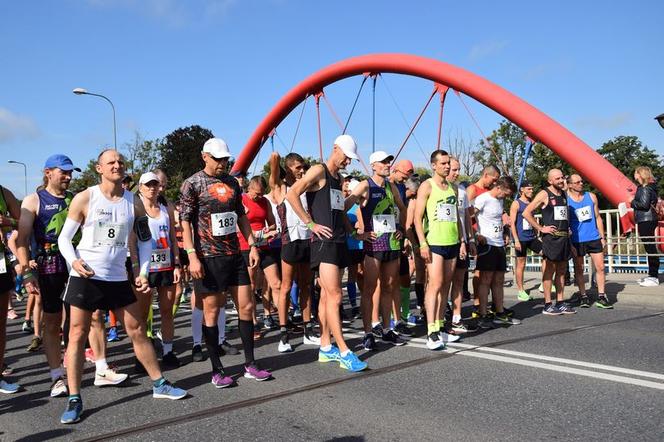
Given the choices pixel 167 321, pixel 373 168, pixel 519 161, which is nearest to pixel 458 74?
pixel 373 168

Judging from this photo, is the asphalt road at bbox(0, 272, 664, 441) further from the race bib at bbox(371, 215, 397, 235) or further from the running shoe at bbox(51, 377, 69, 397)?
the race bib at bbox(371, 215, 397, 235)

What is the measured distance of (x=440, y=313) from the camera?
248 inches

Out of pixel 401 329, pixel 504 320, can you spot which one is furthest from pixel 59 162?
pixel 504 320

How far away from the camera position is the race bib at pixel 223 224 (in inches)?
193

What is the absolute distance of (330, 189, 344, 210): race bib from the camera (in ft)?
17.4

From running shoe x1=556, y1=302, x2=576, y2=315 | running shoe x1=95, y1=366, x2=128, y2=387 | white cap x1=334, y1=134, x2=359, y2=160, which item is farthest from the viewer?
running shoe x1=556, y1=302, x2=576, y2=315

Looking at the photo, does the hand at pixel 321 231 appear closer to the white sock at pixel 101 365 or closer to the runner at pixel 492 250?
the white sock at pixel 101 365

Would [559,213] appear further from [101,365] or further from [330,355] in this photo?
[101,365]

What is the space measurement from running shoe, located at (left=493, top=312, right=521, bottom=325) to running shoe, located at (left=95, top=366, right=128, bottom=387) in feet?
15.1

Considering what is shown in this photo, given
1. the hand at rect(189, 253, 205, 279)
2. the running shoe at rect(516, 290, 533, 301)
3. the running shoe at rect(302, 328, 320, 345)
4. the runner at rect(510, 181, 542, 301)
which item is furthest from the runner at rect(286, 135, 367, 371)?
the running shoe at rect(516, 290, 533, 301)

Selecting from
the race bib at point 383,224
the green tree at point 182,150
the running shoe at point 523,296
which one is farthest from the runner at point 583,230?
the green tree at point 182,150

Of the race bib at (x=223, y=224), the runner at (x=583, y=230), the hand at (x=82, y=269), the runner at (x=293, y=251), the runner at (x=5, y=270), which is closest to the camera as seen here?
the hand at (x=82, y=269)

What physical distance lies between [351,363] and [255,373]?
0.84 metres

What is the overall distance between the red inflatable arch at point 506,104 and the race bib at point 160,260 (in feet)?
48.1
